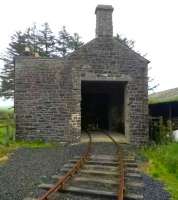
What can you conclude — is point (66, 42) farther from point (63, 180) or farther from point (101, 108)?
point (63, 180)

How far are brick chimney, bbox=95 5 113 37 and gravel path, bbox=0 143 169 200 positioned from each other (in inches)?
267

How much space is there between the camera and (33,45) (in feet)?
142

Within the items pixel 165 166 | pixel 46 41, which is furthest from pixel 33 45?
pixel 165 166

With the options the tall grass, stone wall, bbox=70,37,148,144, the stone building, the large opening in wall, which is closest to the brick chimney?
the stone building

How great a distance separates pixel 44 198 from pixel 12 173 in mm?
3354

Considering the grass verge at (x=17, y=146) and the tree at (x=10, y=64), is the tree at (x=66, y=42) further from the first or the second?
the grass verge at (x=17, y=146)

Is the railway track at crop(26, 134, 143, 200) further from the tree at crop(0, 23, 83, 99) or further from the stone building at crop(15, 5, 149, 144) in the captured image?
the tree at crop(0, 23, 83, 99)

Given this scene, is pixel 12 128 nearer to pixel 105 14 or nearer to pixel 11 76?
pixel 105 14

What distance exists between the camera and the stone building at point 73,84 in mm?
18047

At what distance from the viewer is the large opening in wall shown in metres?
23.8

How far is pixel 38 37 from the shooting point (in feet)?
144

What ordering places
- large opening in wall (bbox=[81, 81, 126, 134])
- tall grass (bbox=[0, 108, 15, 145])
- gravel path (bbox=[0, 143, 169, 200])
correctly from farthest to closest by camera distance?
1. large opening in wall (bbox=[81, 81, 126, 134])
2. tall grass (bbox=[0, 108, 15, 145])
3. gravel path (bbox=[0, 143, 169, 200])

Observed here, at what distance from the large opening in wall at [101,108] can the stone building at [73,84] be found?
13.8 ft

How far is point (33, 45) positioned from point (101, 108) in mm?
18285
